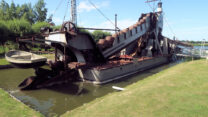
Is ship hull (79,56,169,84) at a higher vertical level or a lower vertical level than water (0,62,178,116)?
higher

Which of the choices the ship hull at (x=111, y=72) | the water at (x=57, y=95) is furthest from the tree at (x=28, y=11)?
the ship hull at (x=111, y=72)

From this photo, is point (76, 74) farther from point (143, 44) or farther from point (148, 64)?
point (143, 44)

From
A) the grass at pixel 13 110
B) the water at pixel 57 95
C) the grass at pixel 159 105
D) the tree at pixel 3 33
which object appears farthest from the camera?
the tree at pixel 3 33

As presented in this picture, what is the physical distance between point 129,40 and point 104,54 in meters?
5.30

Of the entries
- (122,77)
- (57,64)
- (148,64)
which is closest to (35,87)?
(57,64)

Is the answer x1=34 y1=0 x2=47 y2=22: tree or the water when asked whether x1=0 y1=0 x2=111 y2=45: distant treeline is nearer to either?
x1=34 y1=0 x2=47 y2=22: tree

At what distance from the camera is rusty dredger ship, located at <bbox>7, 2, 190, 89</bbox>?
13336 millimetres

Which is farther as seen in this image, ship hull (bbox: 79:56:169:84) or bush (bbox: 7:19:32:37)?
bush (bbox: 7:19:32:37)

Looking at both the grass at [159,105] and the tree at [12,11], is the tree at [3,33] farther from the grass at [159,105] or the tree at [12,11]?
the grass at [159,105]

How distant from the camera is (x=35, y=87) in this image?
1219 centimetres

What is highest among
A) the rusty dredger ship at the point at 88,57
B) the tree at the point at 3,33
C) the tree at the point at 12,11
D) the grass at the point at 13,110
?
the tree at the point at 12,11

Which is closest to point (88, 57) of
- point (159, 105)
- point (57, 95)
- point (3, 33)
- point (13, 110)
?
point (57, 95)

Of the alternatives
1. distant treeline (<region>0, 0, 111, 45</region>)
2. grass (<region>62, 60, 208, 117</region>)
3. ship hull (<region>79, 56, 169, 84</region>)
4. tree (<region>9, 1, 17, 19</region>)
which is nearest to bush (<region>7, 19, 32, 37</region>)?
distant treeline (<region>0, 0, 111, 45</region>)

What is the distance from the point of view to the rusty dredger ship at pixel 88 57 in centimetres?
1334
